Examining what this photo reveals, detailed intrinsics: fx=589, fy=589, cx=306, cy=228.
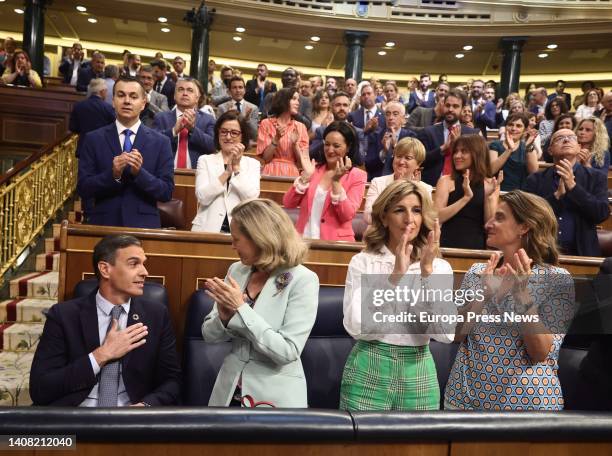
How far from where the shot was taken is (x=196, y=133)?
367 centimetres

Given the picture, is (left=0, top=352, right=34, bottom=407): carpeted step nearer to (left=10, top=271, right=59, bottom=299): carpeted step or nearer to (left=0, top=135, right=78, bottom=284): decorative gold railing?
(left=10, top=271, right=59, bottom=299): carpeted step

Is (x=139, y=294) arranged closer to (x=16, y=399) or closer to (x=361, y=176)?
(x=16, y=399)

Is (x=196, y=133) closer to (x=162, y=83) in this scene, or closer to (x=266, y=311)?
(x=266, y=311)

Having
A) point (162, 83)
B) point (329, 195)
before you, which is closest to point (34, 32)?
point (162, 83)

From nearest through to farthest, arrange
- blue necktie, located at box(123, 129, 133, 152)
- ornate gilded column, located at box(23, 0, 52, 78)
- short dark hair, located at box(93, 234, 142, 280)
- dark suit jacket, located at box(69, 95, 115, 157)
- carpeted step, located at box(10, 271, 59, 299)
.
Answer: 1. short dark hair, located at box(93, 234, 142, 280)
2. blue necktie, located at box(123, 129, 133, 152)
3. carpeted step, located at box(10, 271, 59, 299)
4. dark suit jacket, located at box(69, 95, 115, 157)
5. ornate gilded column, located at box(23, 0, 52, 78)

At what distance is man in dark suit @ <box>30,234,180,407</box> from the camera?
1.77 meters

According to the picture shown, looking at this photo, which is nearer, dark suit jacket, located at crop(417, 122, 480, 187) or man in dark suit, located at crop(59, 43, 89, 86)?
dark suit jacket, located at crop(417, 122, 480, 187)

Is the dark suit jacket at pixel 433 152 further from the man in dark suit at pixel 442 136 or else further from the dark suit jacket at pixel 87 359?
the dark suit jacket at pixel 87 359

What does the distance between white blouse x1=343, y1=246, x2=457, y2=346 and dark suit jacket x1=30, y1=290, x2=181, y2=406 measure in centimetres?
66

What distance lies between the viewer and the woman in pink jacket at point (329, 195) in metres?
2.66

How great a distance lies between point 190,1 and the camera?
10.3 metres

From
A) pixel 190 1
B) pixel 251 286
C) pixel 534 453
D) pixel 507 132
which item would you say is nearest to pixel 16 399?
pixel 251 286

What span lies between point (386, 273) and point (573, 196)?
165cm

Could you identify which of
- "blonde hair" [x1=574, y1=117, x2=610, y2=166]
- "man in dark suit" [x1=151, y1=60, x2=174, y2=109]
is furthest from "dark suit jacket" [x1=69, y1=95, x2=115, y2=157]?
"blonde hair" [x1=574, y1=117, x2=610, y2=166]
